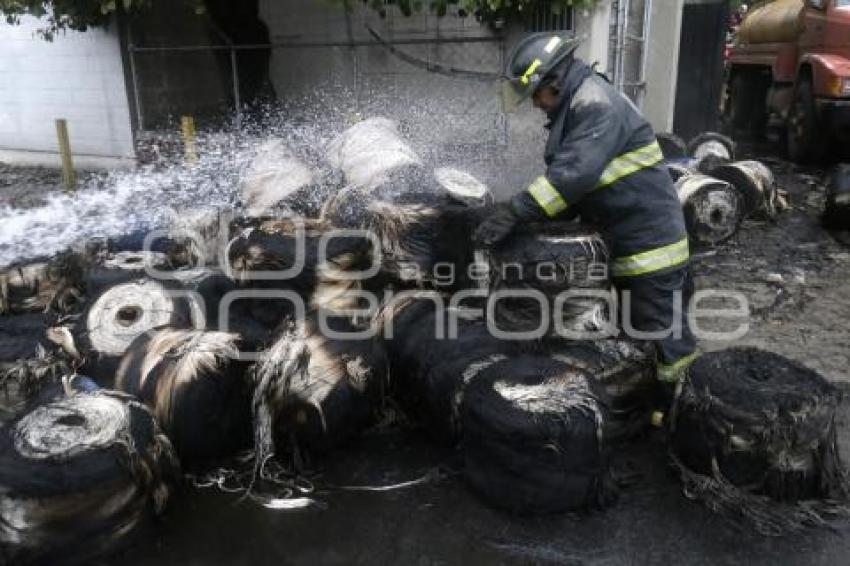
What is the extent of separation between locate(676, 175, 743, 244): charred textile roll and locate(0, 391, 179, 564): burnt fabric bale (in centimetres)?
486

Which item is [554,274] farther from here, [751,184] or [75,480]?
[751,184]

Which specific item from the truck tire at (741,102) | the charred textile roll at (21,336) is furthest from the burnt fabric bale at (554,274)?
the truck tire at (741,102)

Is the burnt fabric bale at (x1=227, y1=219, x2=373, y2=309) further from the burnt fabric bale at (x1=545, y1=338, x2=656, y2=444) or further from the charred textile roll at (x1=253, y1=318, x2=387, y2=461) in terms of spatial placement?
the burnt fabric bale at (x1=545, y1=338, x2=656, y2=444)

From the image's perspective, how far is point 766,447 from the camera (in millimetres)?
2656

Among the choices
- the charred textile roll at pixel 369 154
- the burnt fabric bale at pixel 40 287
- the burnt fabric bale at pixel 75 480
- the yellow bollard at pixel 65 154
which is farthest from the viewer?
the yellow bollard at pixel 65 154

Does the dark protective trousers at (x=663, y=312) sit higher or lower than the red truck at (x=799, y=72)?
lower

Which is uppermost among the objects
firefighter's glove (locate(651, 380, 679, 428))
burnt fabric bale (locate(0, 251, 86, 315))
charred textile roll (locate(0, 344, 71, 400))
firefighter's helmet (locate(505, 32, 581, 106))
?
firefighter's helmet (locate(505, 32, 581, 106))

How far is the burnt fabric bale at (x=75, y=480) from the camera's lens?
7.93 ft

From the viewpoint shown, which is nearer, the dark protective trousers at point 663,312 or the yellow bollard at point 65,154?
the dark protective trousers at point 663,312

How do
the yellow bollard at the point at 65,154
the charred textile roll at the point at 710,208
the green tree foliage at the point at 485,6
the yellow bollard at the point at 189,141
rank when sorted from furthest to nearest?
the yellow bollard at the point at 65,154
the yellow bollard at the point at 189,141
the green tree foliage at the point at 485,6
the charred textile roll at the point at 710,208

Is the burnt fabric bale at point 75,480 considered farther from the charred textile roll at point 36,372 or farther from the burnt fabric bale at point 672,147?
the burnt fabric bale at point 672,147

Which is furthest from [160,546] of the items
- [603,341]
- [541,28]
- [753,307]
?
[541,28]

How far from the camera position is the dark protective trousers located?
3342 millimetres

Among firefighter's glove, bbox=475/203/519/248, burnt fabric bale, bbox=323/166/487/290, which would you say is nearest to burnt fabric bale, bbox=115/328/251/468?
burnt fabric bale, bbox=323/166/487/290
